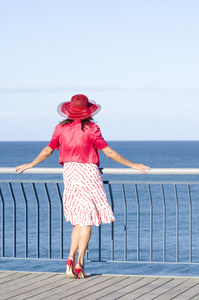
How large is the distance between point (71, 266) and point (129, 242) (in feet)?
90.2

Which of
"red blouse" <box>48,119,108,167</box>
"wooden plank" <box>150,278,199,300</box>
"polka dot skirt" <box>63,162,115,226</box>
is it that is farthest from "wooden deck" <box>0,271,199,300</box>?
"red blouse" <box>48,119,108,167</box>

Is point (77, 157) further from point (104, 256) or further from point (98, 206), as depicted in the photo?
point (104, 256)

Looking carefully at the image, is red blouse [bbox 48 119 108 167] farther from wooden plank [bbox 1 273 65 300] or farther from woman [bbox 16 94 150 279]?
wooden plank [bbox 1 273 65 300]

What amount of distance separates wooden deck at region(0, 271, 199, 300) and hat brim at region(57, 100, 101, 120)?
1567 mm

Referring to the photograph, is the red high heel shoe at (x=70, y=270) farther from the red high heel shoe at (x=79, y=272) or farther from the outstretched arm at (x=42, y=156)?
the outstretched arm at (x=42, y=156)

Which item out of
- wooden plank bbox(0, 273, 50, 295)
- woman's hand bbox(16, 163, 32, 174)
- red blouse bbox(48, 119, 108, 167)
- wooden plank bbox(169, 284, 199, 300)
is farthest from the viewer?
woman's hand bbox(16, 163, 32, 174)

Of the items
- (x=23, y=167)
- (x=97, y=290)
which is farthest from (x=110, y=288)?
(x=23, y=167)

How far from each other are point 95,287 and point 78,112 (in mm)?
1626

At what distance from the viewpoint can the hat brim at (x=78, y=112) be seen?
17.7 ft

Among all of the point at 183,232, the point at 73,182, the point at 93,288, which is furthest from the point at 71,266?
the point at 183,232

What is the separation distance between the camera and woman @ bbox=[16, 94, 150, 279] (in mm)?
5415

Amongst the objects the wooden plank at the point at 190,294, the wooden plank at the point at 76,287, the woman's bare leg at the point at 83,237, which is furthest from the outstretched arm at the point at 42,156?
the wooden plank at the point at 190,294

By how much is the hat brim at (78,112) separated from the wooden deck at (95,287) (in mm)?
1567

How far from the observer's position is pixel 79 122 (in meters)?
5.45
